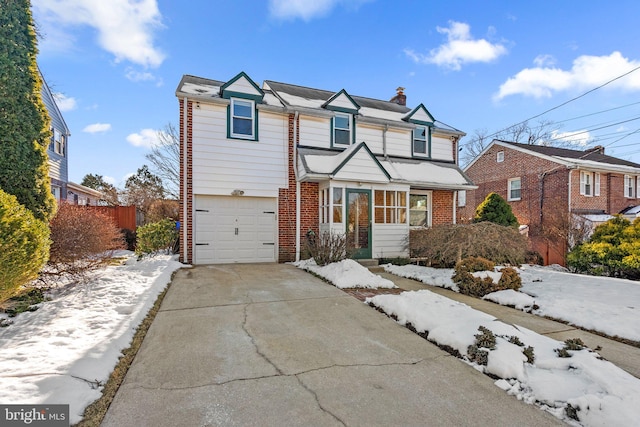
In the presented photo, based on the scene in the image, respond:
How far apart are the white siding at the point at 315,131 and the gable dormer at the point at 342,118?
0.21 metres

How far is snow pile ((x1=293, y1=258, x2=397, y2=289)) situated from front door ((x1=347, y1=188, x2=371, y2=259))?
7.15ft

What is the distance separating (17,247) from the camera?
13.2ft

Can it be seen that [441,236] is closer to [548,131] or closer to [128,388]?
[128,388]

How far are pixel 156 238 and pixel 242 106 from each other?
5.42 metres

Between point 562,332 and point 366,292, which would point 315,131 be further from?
point 562,332

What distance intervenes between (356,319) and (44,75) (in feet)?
55.5

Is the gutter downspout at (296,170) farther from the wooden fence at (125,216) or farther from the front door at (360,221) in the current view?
the wooden fence at (125,216)

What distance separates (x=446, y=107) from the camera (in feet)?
59.9

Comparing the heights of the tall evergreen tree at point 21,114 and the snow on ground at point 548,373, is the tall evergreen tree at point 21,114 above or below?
above

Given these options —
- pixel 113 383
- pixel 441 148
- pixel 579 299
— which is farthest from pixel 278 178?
pixel 579 299

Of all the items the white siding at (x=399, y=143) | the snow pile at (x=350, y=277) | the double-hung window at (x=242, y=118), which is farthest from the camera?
the white siding at (x=399, y=143)

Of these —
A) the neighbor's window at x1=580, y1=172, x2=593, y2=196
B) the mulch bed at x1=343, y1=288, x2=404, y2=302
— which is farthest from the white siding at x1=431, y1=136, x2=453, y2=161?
the neighbor's window at x1=580, y1=172, x2=593, y2=196

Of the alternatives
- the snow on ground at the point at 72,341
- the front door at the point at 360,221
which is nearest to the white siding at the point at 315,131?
the front door at the point at 360,221

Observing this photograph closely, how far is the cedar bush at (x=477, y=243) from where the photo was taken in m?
8.84
